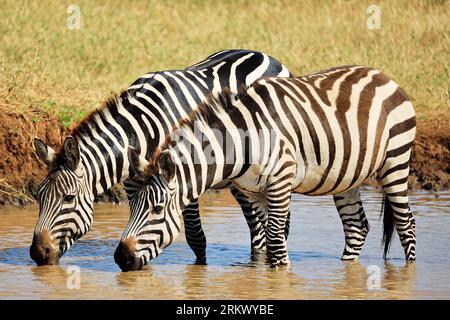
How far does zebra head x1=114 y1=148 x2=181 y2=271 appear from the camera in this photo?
28.4 feet

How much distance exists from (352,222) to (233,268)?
1276mm

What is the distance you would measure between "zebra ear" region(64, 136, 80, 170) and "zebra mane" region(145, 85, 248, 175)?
60 centimetres

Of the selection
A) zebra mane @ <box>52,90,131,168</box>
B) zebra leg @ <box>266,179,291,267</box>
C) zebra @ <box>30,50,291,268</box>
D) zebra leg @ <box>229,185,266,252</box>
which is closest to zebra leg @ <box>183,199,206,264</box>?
zebra @ <box>30,50,291,268</box>

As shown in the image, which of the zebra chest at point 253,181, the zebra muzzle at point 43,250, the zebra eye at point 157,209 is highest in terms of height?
the zebra chest at point 253,181

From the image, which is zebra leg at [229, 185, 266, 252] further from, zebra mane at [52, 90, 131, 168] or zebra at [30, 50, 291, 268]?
zebra mane at [52, 90, 131, 168]

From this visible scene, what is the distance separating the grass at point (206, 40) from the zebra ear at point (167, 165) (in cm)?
604

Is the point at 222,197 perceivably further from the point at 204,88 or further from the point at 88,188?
the point at 88,188

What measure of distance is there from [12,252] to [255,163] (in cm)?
255

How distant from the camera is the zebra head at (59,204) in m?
9.02

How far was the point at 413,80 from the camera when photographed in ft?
55.3

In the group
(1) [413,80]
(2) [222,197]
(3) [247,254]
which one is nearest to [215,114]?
(3) [247,254]

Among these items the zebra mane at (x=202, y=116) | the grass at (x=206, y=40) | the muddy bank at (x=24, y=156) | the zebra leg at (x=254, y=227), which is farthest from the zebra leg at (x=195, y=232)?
the grass at (x=206, y=40)

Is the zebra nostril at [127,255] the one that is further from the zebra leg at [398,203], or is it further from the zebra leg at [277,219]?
the zebra leg at [398,203]
